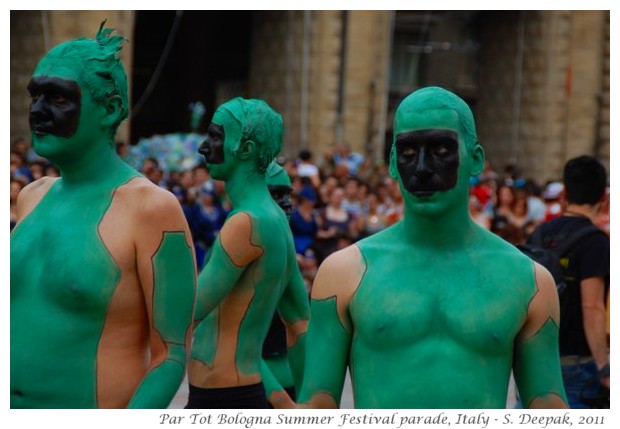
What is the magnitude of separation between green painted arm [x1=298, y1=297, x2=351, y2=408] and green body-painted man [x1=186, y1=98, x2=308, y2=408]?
198 centimetres

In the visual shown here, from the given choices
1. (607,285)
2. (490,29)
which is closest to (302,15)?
(490,29)

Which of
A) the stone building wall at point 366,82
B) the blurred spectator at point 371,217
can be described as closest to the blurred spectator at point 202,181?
the blurred spectator at point 371,217

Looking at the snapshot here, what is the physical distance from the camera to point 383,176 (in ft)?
70.1

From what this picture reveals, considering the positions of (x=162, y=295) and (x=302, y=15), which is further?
(x=302, y=15)

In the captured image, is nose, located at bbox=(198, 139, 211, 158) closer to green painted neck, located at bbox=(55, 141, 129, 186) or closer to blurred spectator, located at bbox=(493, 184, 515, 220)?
green painted neck, located at bbox=(55, 141, 129, 186)

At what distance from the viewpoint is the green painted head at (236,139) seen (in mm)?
7066

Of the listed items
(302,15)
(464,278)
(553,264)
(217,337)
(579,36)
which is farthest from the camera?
(579,36)

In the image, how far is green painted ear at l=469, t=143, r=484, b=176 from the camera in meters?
4.77

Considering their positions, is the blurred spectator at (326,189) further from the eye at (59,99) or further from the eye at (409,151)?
the eye at (409,151)

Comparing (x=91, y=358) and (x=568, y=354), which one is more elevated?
(x=91, y=358)

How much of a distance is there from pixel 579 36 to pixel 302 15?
7.10m

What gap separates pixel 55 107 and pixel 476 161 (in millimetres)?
1278

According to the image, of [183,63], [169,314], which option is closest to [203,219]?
[169,314]
